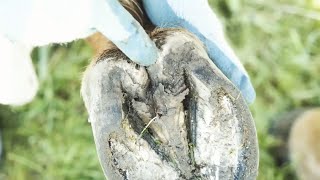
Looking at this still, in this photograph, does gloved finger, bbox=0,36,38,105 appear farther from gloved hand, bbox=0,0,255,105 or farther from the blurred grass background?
the blurred grass background

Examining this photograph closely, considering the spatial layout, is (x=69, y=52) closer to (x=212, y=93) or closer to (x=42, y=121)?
(x=42, y=121)

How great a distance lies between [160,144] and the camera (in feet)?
2.42

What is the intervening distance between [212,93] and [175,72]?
0.15 feet

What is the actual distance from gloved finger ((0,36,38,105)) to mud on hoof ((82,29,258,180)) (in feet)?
0.82

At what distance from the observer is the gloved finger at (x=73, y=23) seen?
744 mm

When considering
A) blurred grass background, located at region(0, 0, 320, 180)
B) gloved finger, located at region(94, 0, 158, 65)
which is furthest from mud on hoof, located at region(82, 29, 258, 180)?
blurred grass background, located at region(0, 0, 320, 180)

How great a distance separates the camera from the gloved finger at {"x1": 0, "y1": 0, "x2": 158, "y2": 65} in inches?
29.3

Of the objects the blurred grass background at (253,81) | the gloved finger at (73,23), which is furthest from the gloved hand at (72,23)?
the blurred grass background at (253,81)

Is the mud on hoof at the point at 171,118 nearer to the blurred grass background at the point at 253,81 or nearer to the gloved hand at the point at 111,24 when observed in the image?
the gloved hand at the point at 111,24

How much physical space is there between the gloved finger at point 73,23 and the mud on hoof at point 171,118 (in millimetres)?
19

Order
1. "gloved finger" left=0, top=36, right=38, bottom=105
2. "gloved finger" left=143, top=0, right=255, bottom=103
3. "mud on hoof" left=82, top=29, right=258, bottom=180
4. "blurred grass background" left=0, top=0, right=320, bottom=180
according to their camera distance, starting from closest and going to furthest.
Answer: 1. "mud on hoof" left=82, top=29, right=258, bottom=180
2. "gloved finger" left=143, top=0, right=255, bottom=103
3. "gloved finger" left=0, top=36, right=38, bottom=105
4. "blurred grass background" left=0, top=0, right=320, bottom=180

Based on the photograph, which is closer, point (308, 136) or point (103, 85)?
point (103, 85)

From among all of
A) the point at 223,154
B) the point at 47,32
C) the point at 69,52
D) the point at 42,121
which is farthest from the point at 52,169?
the point at 223,154

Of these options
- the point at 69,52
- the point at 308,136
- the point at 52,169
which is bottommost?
the point at 52,169
